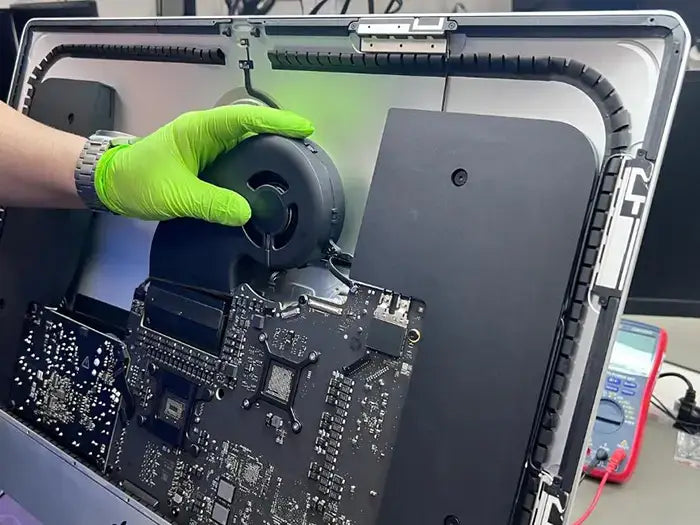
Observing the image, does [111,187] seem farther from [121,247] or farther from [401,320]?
[401,320]

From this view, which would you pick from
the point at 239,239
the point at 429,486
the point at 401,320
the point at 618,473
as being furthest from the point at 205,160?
the point at 618,473

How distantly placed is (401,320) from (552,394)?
0.21 metres

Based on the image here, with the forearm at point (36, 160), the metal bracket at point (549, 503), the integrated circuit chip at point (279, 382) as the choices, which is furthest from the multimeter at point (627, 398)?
the forearm at point (36, 160)

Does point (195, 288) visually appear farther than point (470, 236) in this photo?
Yes

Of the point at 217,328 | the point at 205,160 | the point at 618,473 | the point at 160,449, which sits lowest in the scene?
the point at 160,449

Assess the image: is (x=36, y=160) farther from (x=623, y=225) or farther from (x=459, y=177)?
(x=623, y=225)

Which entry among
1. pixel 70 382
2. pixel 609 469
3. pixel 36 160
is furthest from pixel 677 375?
pixel 36 160

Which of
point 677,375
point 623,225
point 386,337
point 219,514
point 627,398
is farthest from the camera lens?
point 677,375

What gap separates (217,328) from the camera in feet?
3.45

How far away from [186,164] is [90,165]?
0.20 m

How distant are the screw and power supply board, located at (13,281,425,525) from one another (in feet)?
0.54

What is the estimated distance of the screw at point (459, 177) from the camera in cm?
83

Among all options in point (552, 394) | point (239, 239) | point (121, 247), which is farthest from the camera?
point (121, 247)

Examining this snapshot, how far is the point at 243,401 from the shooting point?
1007 millimetres
